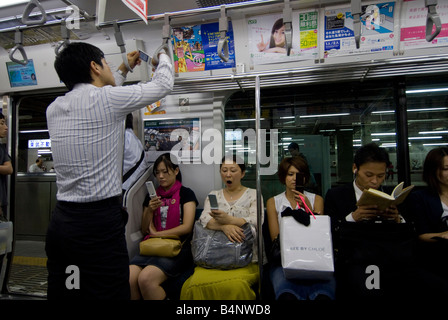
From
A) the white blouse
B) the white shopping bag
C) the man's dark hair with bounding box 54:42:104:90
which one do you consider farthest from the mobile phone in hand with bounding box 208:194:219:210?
the man's dark hair with bounding box 54:42:104:90

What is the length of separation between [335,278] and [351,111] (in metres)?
2.00

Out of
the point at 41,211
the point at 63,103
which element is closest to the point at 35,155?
the point at 41,211

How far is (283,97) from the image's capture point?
3.33 metres

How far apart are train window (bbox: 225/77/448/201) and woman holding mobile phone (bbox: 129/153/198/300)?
0.85 m

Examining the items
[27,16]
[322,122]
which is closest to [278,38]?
[322,122]

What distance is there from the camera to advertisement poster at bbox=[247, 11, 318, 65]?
105 inches

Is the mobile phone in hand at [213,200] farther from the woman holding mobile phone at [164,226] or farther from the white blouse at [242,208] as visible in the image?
the woman holding mobile phone at [164,226]

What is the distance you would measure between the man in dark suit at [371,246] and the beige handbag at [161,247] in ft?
4.49

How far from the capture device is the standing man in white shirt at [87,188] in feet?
4.67

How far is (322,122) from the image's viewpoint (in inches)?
128

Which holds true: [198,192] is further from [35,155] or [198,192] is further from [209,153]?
[35,155]

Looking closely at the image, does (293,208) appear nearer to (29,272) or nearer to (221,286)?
(221,286)

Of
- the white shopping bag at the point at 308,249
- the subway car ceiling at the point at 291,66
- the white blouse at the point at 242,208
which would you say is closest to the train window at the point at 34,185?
the subway car ceiling at the point at 291,66

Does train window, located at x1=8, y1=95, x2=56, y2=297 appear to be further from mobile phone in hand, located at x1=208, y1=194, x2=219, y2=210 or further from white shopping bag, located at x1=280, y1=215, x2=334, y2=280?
white shopping bag, located at x1=280, y1=215, x2=334, y2=280
